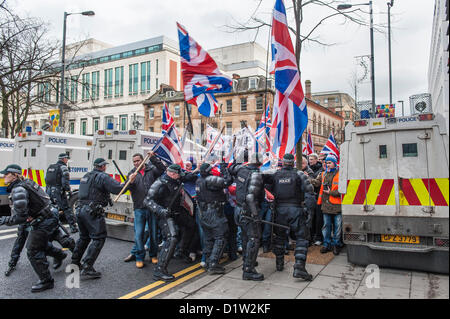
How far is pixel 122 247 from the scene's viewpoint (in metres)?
7.71

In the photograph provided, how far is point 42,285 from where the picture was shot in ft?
16.7

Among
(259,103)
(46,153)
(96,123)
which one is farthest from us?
(96,123)

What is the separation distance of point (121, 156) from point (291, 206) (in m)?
4.84

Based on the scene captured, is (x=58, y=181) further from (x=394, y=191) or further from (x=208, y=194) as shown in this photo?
(x=394, y=191)

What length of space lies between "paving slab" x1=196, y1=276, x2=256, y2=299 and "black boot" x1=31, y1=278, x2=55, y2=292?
2256 millimetres

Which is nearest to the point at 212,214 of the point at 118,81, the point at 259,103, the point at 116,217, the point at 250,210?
the point at 250,210

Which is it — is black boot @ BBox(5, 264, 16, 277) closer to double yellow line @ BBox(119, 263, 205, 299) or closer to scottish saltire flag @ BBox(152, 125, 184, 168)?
double yellow line @ BBox(119, 263, 205, 299)

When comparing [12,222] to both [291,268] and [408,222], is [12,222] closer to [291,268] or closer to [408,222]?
[291,268]

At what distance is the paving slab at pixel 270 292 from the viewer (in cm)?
472

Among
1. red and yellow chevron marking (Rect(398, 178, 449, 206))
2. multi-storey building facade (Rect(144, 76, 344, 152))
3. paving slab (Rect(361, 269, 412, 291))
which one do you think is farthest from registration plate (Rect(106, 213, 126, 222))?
multi-storey building facade (Rect(144, 76, 344, 152))

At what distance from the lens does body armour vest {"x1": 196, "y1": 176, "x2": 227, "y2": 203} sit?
6027mm

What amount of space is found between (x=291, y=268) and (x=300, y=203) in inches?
47.5

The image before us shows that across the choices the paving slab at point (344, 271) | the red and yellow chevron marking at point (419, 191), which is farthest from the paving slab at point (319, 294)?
the red and yellow chevron marking at point (419, 191)
